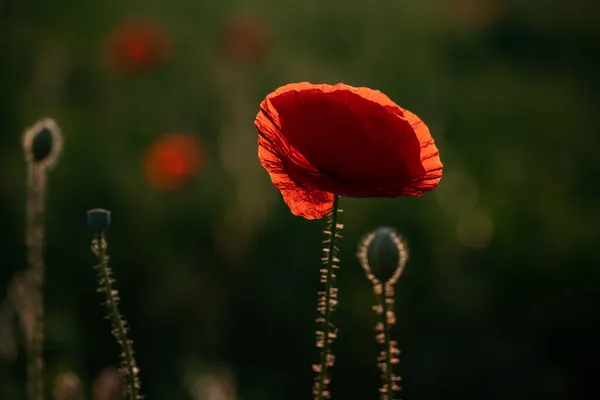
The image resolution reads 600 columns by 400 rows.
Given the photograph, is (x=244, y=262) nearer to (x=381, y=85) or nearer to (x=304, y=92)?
(x=381, y=85)

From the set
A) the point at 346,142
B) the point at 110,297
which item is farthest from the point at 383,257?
the point at 110,297

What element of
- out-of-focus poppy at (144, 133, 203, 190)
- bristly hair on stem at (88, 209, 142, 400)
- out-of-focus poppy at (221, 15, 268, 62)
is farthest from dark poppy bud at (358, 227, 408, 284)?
out-of-focus poppy at (221, 15, 268, 62)

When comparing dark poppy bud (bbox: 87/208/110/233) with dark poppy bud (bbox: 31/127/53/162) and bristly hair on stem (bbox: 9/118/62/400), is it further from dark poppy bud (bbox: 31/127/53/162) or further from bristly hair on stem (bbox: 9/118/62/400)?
dark poppy bud (bbox: 31/127/53/162)

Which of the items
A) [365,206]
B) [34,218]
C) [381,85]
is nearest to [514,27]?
[381,85]

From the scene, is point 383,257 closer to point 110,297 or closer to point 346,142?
point 346,142

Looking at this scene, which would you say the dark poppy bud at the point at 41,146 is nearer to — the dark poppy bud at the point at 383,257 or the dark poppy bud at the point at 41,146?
the dark poppy bud at the point at 41,146

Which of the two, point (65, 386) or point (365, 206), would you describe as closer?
point (65, 386)
